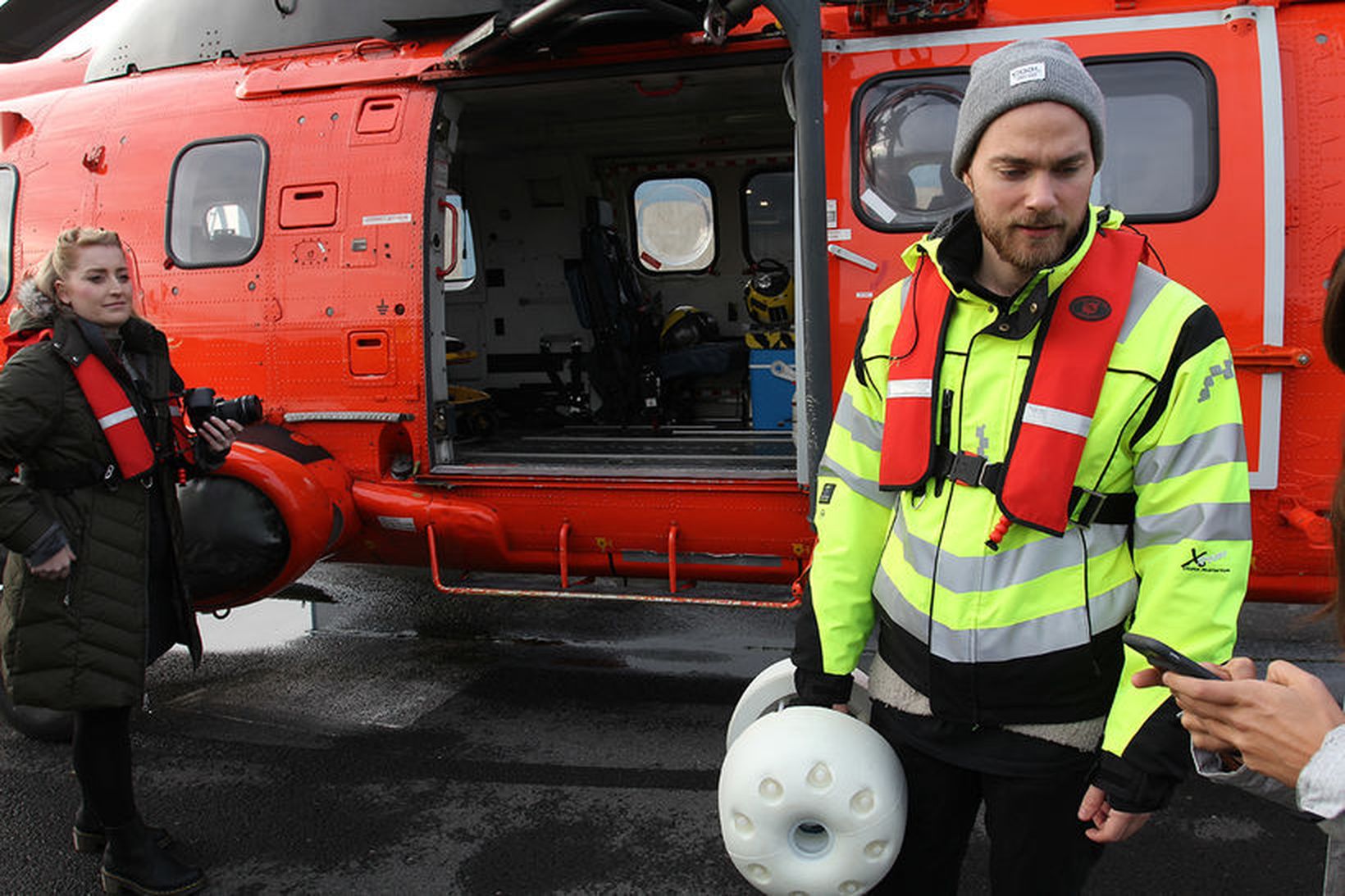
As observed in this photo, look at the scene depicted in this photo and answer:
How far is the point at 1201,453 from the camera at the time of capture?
152cm

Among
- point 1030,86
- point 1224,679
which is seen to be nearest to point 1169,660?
point 1224,679

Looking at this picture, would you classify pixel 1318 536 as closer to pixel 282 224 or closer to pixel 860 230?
pixel 860 230

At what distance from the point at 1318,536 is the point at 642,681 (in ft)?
10.0

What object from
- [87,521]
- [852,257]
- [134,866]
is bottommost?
[134,866]

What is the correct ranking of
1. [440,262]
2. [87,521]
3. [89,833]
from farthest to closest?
[440,262]
[89,833]
[87,521]

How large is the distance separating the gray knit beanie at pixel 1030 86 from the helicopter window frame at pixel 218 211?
146 inches

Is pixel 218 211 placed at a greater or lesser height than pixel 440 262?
greater

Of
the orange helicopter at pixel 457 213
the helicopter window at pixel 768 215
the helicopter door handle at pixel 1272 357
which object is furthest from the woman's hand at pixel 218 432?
the helicopter window at pixel 768 215

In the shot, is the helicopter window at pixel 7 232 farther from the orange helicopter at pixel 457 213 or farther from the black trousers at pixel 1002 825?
the black trousers at pixel 1002 825

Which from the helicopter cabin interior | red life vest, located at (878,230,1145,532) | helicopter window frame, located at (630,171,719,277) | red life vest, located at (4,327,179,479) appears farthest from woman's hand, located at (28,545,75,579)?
helicopter window frame, located at (630,171,719,277)

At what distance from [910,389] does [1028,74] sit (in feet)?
1.86

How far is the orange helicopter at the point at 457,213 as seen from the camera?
3.40 metres

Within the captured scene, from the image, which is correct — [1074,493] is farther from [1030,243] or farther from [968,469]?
[1030,243]

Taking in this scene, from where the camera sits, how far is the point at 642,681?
4.86m
